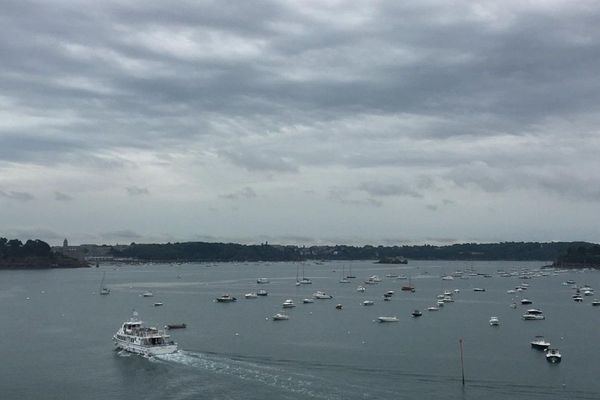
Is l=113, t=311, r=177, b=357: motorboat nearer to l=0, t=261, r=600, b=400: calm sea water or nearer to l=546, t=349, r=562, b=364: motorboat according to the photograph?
l=0, t=261, r=600, b=400: calm sea water

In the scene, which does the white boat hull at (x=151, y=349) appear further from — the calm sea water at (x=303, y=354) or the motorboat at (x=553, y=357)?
the motorboat at (x=553, y=357)

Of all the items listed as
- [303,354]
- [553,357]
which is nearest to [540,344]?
[553,357]

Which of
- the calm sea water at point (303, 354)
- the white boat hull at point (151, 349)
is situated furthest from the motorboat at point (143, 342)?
the calm sea water at point (303, 354)

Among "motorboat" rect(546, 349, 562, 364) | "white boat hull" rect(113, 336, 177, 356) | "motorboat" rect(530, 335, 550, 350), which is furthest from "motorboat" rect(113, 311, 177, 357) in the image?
"motorboat" rect(530, 335, 550, 350)

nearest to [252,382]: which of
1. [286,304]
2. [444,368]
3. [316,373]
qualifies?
[316,373]

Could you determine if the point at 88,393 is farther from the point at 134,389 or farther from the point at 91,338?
the point at 91,338

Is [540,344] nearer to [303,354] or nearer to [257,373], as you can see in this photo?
[303,354]
